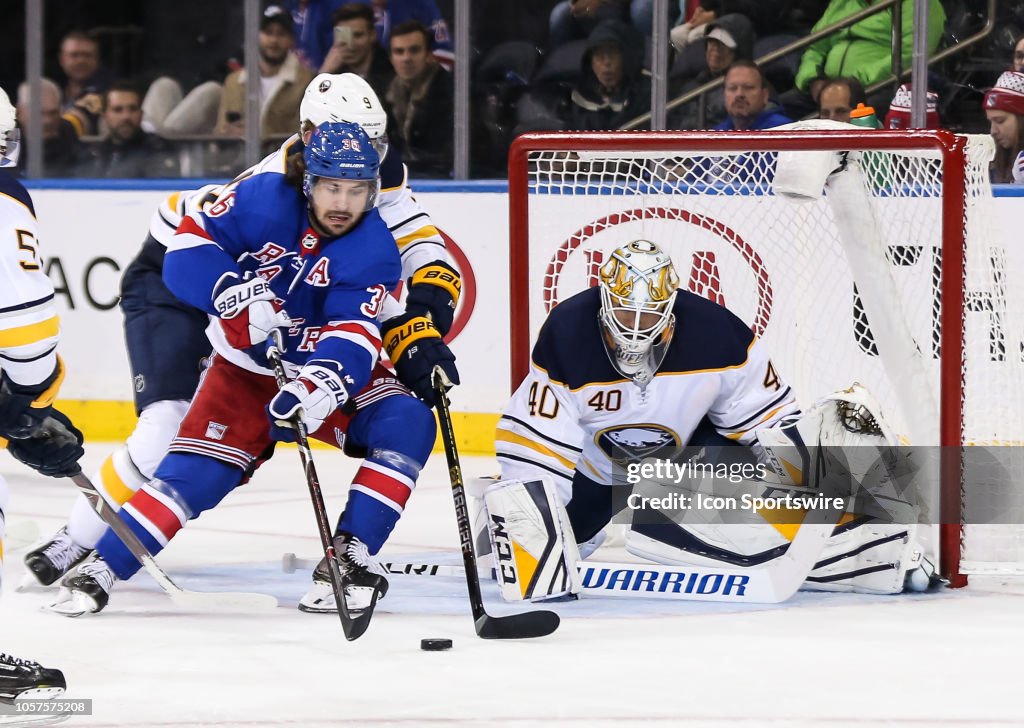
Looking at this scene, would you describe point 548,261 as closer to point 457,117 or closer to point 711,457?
point 711,457

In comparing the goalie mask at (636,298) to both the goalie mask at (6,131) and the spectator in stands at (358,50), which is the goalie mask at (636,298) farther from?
the spectator in stands at (358,50)

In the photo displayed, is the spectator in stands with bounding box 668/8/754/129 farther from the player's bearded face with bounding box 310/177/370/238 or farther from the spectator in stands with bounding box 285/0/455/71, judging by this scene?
the player's bearded face with bounding box 310/177/370/238

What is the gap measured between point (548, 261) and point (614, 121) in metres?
1.55

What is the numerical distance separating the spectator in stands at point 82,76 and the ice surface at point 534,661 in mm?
2831

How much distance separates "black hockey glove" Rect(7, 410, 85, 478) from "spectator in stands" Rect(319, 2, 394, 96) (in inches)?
128

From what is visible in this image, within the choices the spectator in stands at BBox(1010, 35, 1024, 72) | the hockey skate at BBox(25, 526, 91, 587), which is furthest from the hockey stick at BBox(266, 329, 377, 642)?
the spectator in stands at BBox(1010, 35, 1024, 72)

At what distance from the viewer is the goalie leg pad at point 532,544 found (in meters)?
3.43

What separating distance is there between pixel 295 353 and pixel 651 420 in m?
0.74

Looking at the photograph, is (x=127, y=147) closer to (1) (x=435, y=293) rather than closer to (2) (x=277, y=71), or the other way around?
(2) (x=277, y=71)

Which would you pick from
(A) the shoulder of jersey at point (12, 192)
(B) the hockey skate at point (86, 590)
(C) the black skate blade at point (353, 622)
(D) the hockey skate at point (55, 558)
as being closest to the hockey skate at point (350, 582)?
(C) the black skate blade at point (353, 622)

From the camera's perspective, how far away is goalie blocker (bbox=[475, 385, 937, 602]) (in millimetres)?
3443

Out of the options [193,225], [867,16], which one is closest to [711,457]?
[193,225]

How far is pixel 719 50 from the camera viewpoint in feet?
18.1

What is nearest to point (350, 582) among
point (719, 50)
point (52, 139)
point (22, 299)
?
point (22, 299)
